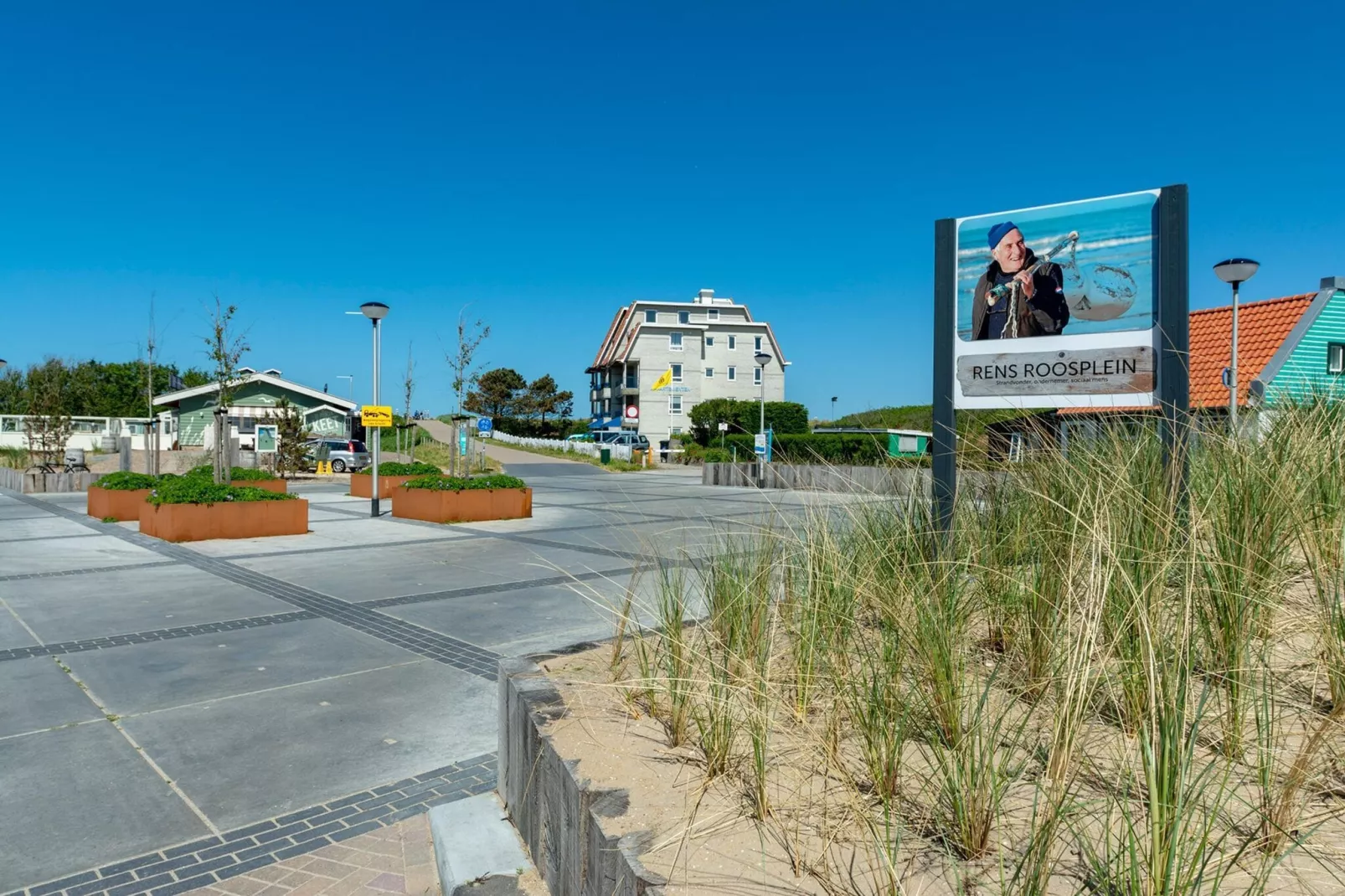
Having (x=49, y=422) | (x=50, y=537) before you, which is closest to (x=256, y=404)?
(x=49, y=422)

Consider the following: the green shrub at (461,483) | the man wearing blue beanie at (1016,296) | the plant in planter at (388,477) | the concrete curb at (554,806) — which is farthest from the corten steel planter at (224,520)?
the man wearing blue beanie at (1016,296)

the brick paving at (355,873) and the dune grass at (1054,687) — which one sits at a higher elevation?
the dune grass at (1054,687)

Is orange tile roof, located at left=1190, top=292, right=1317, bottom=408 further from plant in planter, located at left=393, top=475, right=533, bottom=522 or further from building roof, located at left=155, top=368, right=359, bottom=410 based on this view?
building roof, located at left=155, top=368, right=359, bottom=410

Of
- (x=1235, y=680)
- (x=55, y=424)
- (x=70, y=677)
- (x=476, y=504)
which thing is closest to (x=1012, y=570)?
(x=1235, y=680)

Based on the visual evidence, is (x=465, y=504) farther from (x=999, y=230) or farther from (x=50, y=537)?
(x=999, y=230)

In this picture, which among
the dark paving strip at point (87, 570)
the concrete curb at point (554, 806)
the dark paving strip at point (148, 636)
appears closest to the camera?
the concrete curb at point (554, 806)

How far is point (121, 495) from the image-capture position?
1498 cm

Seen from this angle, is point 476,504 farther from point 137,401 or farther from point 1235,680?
point 137,401

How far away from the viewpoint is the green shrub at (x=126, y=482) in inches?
593

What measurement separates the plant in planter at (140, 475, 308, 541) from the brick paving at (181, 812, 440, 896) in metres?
10.5

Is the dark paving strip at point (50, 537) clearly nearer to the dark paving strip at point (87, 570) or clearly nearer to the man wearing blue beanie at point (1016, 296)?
the dark paving strip at point (87, 570)

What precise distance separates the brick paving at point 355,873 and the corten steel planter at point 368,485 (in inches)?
691

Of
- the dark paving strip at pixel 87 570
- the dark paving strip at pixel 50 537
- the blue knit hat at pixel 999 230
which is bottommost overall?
the dark paving strip at pixel 87 570

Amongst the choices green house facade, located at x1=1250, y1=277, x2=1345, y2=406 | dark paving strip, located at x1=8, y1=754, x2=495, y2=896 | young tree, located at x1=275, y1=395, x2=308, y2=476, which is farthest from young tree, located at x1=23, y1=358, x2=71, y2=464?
green house facade, located at x1=1250, y1=277, x2=1345, y2=406
